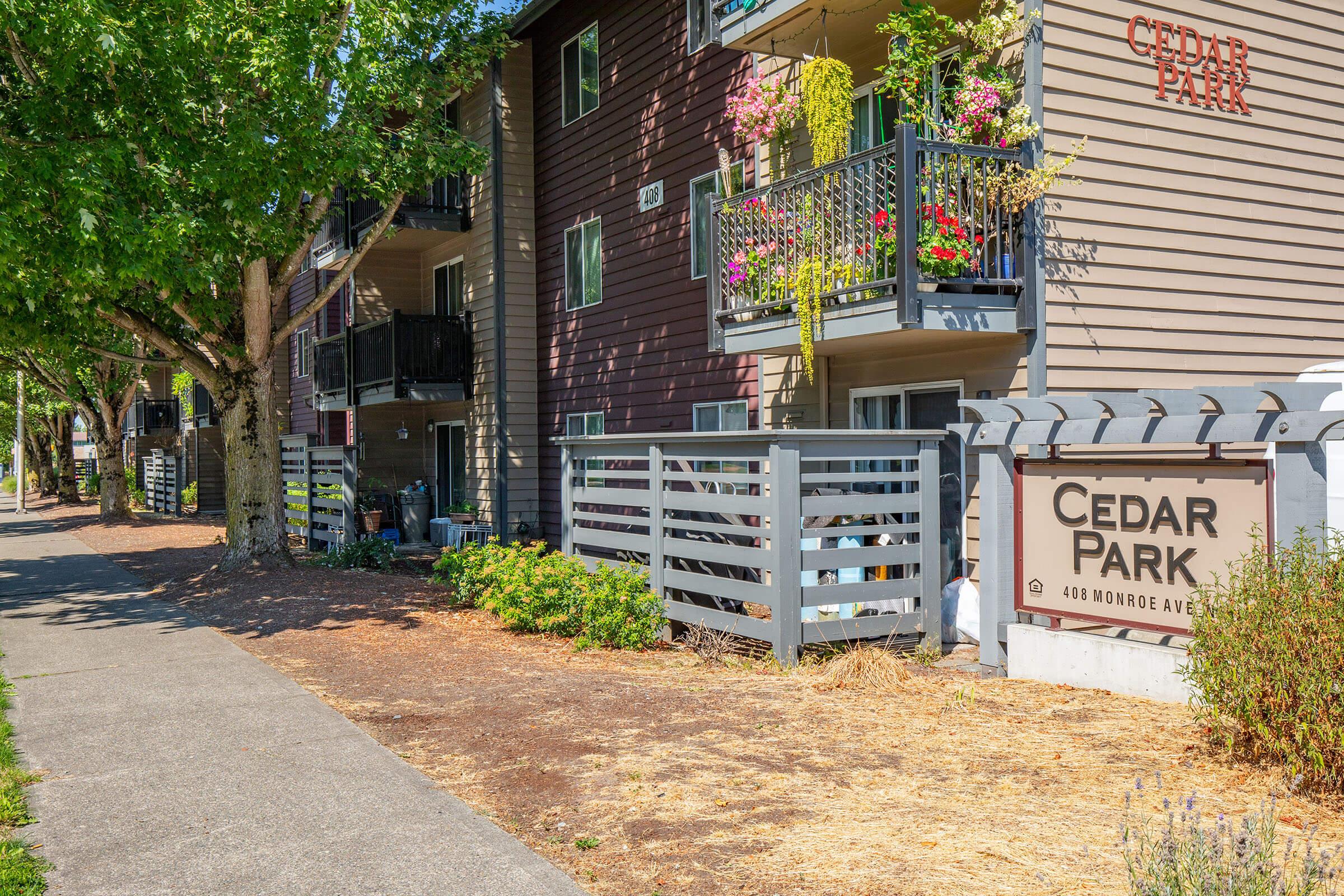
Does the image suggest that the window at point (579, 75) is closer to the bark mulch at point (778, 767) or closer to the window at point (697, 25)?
the window at point (697, 25)

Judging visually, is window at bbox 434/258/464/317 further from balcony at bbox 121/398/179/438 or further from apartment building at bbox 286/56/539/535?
balcony at bbox 121/398/179/438

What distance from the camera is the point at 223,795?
17.5 feet

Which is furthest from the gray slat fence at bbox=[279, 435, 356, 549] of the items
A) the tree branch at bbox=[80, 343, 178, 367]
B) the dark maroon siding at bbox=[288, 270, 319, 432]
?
the dark maroon siding at bbox=[288, 270, 319, 432]

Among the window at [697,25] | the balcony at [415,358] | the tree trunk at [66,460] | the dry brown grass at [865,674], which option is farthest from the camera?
the tree trunk at [66,460]

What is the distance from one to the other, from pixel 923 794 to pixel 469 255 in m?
15.6

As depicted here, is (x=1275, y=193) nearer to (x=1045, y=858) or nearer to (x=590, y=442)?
(x=590, y=442)

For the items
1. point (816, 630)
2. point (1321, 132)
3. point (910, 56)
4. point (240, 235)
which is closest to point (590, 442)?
point (816, 630)

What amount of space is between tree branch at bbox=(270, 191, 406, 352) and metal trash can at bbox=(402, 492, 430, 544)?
204 inches

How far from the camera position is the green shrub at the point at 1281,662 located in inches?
186

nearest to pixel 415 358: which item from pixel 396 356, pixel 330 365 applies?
pixel 396 356

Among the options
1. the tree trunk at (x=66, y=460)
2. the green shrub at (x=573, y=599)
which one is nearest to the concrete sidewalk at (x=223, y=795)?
the green shrub at (x=573, y=599)

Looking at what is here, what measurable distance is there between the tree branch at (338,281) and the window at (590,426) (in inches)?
157

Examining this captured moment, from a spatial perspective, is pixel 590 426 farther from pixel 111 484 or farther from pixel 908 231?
pixel 111 484

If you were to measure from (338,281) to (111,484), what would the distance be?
1677cm
